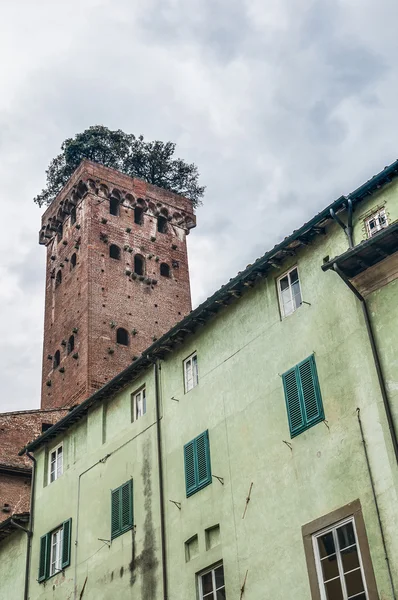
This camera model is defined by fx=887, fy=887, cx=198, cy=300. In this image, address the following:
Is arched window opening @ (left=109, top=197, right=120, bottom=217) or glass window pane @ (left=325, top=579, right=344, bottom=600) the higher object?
arched window opening @ (left=109, top=197, right=120, bottom=217)

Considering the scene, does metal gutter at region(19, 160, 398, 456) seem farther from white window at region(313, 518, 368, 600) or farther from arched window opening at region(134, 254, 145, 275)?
arched window opening at region(134, 254, 145, 275)

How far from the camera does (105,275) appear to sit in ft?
146

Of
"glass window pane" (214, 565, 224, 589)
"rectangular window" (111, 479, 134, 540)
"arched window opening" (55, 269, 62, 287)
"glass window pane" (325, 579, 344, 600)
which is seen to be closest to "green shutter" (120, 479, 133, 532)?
"rectangular window" (111, 479, 134, 540)

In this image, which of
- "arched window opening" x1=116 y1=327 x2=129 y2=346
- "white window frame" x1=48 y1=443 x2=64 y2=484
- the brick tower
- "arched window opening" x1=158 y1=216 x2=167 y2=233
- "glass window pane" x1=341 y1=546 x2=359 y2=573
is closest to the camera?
"glass window pane" x1=341 y1=546 x2=359 y2=573

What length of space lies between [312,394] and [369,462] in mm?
2115

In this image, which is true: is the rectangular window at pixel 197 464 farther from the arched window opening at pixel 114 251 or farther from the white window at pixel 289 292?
the arched window opening at pixel 114 251

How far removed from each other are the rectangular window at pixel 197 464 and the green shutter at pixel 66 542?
16.0 ft

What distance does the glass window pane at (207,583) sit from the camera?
17906 millimetres

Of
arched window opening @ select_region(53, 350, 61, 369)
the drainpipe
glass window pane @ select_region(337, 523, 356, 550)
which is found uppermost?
arched window opening @ select_region(53, 350, 61, 369)

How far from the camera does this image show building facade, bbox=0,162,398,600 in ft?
50.6

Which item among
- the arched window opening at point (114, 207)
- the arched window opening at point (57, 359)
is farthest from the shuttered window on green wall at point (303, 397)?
the arched window opening at point (114, 207)

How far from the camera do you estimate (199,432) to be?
19.7 m

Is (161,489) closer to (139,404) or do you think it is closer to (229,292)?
(139,404)

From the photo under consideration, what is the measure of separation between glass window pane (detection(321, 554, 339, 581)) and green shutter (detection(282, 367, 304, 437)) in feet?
8.43
